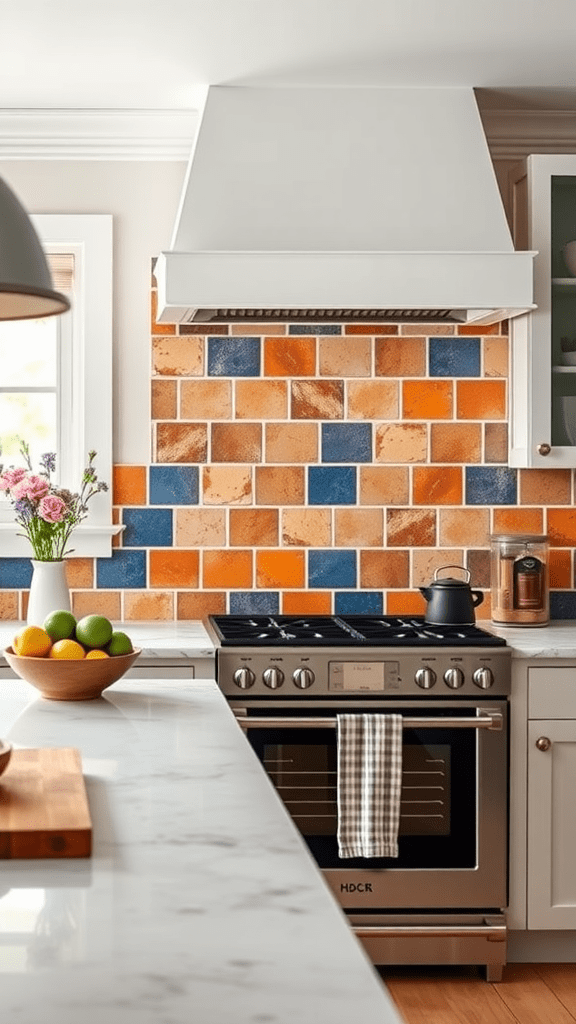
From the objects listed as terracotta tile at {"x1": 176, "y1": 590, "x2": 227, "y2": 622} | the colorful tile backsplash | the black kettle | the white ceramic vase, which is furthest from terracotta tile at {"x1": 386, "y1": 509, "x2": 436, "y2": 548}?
the white ceramic vase

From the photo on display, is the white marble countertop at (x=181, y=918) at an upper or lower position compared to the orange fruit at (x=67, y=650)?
lower

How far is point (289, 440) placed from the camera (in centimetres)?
397

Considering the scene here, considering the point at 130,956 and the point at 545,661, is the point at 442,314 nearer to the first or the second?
the point at 545,661

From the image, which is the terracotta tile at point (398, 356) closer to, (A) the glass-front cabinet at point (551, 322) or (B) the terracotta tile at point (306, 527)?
(A) the glass-front cabinet at point (551, 322)

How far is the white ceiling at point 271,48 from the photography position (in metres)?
3.00

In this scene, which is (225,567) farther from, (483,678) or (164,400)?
A: (483,678)

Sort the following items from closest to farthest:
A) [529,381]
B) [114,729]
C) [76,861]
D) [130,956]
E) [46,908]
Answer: [130,956] < [46,908] < [76,861] < [114,729] < [529,381]

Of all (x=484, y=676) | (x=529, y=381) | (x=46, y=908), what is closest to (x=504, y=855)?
(x=484, y=676)

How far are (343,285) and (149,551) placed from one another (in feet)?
3.67

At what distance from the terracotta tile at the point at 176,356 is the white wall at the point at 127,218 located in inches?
1.4

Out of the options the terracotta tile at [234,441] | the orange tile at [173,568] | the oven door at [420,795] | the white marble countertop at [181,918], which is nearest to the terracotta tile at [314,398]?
the terracotta tile at [234,441]

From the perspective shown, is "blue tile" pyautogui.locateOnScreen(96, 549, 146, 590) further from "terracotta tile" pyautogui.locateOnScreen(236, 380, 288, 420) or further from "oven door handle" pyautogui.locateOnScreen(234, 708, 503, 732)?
"oven door handle" pyautogui.locateOnScreen(234, 708, 503, 732)

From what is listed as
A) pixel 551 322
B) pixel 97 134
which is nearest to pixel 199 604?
pixel 551 322

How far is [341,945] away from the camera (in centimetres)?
107
